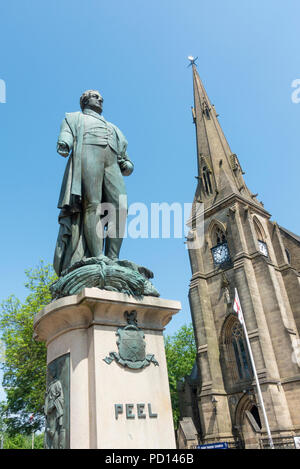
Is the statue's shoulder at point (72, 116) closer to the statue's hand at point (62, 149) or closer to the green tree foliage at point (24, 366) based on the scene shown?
the statue's hand at point (62, 149)

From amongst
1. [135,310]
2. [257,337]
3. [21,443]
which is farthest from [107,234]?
[21,443]

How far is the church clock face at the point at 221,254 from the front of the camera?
108 ft

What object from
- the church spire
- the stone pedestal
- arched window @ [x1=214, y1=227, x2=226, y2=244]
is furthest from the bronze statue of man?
the church spire

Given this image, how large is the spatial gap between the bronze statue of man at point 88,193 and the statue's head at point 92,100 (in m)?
0.26

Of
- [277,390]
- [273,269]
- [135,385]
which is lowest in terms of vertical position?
[135,385]

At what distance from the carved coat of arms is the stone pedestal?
0.01 meters

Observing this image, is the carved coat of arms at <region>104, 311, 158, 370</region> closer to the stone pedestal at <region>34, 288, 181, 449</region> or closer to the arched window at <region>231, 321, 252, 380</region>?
the stone pedestal at <region>34, 288, 181, 449</region>

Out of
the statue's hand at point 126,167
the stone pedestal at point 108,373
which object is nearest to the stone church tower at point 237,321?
the stone pedestal at point 108,373

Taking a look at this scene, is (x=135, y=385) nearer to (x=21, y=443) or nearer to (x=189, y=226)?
(x=189, y=226)

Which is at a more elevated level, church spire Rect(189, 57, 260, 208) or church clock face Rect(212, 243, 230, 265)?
church spire Rect(189, 57, 260, 208)

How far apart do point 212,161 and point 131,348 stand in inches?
1527

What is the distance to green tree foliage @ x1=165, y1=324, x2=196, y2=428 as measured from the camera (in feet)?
135

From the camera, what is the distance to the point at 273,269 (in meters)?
31.3
